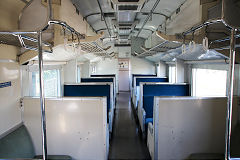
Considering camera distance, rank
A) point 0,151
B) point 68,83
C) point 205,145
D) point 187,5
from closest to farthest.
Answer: point 0,151 < point 205,145 < point 187,5 < point 68,83

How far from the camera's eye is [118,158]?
128 inches

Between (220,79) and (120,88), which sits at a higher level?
(220,79)

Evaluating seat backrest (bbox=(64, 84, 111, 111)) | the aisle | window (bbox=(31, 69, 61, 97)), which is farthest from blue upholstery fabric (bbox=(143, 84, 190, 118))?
window (bbox=(31, 69, 61, 97))

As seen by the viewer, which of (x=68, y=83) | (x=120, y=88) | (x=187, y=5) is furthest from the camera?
(x=120, y=88)

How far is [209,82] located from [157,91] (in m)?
1.25

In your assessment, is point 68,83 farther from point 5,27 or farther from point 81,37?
point 5,27

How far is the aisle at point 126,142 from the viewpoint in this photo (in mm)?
3365

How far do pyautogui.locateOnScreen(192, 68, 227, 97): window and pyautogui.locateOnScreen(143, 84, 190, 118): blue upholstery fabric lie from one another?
0.97 feet

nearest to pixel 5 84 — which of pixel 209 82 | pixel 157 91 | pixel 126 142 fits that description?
pixel 126 142

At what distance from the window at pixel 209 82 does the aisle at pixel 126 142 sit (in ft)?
6.51

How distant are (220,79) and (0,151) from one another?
392 centimetres

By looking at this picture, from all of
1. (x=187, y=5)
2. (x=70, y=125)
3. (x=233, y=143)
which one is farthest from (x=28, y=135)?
(x=187, y=5)

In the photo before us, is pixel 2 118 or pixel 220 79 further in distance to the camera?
pixel 220 79

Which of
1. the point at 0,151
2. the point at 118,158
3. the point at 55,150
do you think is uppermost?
the point at 0,151
